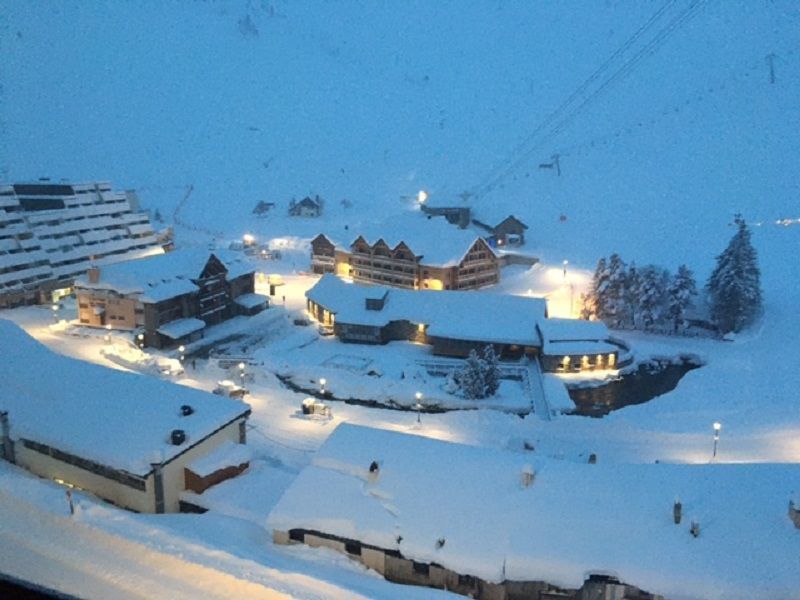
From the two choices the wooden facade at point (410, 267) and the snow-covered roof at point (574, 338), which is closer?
the snow-covered roof at point (574, 338)

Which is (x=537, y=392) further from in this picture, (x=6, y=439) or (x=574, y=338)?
(x=6, y=439)

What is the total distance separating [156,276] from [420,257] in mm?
18433

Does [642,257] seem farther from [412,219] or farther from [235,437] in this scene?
[235,437]

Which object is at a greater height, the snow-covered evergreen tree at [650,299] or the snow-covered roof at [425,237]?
the snow-covered roof at [425,237]

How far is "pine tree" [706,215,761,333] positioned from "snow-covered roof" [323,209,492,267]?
16.7m

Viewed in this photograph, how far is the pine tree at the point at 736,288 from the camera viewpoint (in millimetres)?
41031

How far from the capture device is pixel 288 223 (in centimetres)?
7619

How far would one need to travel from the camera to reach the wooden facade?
4884 cm

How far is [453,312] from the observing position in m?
39.7

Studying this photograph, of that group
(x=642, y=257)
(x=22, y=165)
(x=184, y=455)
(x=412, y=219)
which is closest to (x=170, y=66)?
(x=22, y=165)

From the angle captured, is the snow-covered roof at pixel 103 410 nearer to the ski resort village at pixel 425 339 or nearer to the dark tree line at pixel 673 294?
the ski resort village at pixel 425 339

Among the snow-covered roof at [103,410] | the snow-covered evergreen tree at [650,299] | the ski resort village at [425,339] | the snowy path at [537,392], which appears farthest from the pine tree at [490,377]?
the snow-covered evergreen tree at [650,299]

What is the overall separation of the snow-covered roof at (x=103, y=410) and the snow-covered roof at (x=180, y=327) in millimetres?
10791

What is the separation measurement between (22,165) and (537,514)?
331ft
